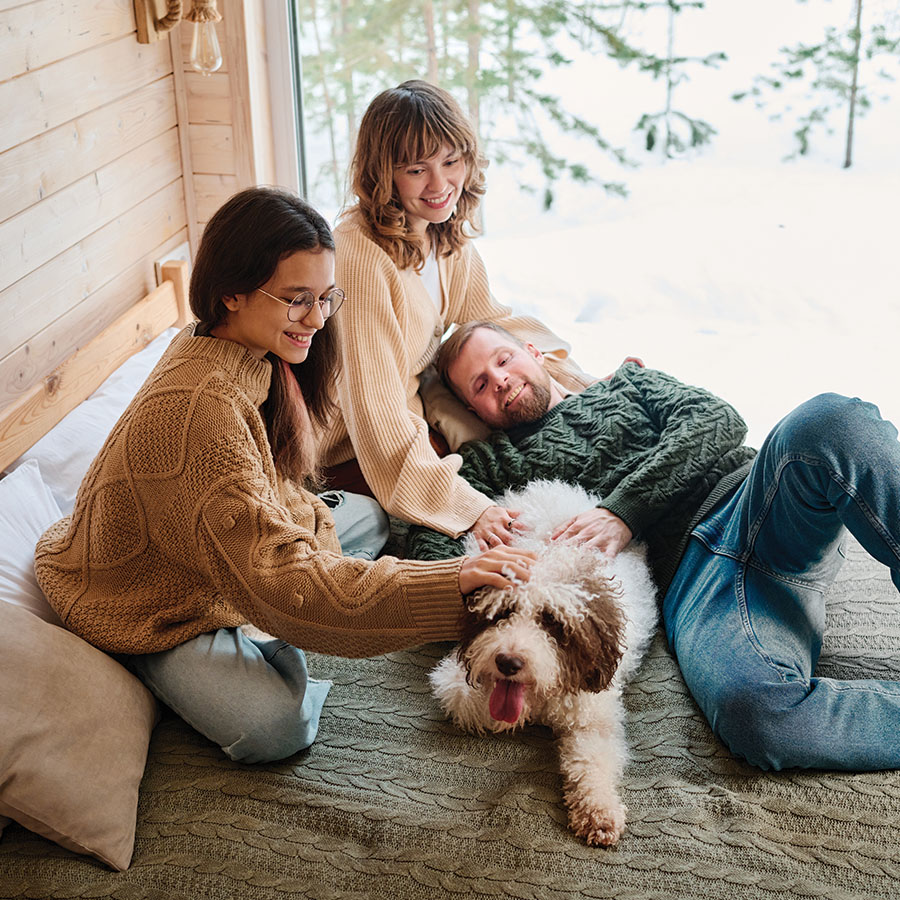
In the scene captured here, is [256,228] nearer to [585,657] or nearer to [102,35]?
[585,657]

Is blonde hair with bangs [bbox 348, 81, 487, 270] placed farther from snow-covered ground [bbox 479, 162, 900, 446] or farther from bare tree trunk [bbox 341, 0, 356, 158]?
snow-covered ground [bbox 479, 162, 900, 446]

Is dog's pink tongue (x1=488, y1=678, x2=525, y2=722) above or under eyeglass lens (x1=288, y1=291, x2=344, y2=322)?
under

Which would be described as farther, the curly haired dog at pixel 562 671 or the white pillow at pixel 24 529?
the white pillow at pixel 24 529

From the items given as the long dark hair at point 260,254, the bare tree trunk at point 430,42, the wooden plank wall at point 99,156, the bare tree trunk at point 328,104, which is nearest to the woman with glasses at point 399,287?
the long dark hair at point 260,254

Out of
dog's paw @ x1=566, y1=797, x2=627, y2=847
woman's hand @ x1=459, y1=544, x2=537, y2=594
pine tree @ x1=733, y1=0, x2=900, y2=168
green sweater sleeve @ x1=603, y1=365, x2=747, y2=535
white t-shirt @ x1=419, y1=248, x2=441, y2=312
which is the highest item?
pine tree @ x1=733, y1=0, x2=900, y2=168

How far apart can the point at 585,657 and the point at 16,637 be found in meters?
0.88

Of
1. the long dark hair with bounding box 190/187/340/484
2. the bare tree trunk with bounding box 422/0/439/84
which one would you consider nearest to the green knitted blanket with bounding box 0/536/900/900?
the long dark hair with bounding box 190/187/340/484

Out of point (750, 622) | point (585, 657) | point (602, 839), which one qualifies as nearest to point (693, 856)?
point (602, 839)

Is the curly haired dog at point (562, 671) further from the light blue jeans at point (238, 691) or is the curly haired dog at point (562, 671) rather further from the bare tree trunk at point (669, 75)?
the bare tree trunk at point (669, 75)

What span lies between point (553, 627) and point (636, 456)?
73 centimetres

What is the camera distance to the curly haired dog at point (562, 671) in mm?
1438

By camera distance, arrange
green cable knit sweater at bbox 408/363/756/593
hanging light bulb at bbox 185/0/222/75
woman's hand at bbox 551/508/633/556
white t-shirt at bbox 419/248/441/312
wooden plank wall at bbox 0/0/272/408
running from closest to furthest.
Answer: woman's hand at bbox 551/508/633/556
green cable knit sweater at bbox 408/363/756/593
wooden plank wall at bbox 0/0/272/408
white t-shirt at bbox 419/248/441/312
hanging light bulb at bbox 185/0/222/75

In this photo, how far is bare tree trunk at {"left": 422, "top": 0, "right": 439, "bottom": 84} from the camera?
302 cm

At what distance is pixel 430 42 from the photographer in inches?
120
